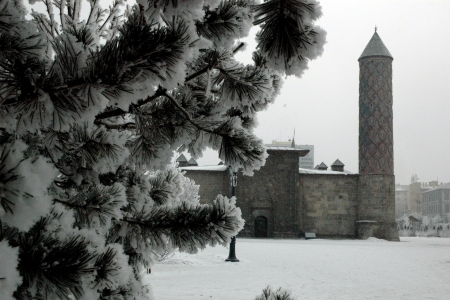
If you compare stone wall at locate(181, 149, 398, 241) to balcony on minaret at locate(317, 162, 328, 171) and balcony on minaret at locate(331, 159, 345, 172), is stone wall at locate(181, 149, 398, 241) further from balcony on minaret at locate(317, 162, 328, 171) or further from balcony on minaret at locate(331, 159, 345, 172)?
balcony on minaret at locate(317, 162, 328, 171)

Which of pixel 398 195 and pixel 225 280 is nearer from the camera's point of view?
pixel 225 280

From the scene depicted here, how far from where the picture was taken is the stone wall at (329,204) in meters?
34.1

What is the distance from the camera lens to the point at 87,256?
1296 millimetres

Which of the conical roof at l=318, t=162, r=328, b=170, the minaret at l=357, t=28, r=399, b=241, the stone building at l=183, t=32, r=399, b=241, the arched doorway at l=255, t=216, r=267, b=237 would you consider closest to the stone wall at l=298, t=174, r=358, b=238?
the stone building at l=183, t=32, r=399, b=241

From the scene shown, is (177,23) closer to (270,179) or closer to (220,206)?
(220,206)

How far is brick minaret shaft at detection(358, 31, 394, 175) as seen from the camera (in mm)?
33406

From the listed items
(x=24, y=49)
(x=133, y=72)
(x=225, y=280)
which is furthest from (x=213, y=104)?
(x=225, y=280)

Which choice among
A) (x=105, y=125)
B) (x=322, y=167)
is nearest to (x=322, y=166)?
(x=322, y=167)

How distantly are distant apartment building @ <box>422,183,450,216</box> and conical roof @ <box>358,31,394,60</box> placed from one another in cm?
6564

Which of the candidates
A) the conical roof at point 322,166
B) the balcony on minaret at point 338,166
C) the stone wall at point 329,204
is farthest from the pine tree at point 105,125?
the conical roof at point 322,166

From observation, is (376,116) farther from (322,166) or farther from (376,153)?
(322,166)

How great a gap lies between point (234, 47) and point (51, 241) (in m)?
1.84

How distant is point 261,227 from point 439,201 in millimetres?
72794

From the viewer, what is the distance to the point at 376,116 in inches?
1314
